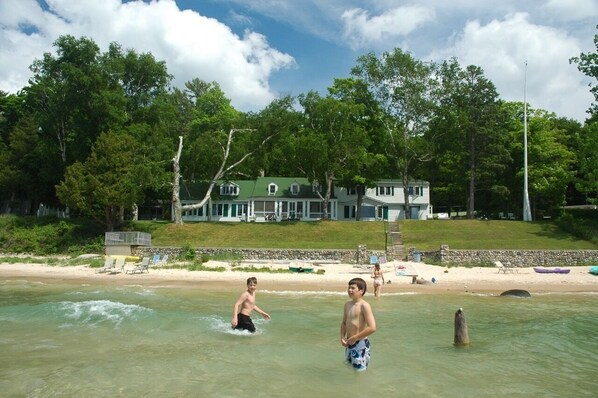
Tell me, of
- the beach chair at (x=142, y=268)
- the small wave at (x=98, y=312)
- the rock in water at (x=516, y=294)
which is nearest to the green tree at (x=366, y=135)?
the beach chair at (x=142, y=268)

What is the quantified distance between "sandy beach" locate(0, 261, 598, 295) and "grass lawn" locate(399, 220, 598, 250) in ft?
18.7

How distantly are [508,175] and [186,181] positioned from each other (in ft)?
119

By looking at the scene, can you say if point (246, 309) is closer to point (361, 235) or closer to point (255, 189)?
point (361, 235)

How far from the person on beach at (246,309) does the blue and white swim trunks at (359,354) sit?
137 inches

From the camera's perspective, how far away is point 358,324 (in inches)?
308

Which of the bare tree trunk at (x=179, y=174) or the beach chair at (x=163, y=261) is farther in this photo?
the bare tree trunk at (x=179, y=174)

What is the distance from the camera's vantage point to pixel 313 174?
4800 cm

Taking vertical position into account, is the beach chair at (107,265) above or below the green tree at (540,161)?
below

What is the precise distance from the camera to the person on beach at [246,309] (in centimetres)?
1156

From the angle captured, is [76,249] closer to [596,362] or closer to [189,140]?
[189,140]

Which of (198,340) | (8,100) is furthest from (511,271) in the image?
(8,100)

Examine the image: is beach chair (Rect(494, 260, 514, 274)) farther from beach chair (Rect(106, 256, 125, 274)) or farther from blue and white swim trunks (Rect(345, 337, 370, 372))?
blue and white swim trunks (Rect(345, 337, 370, 372))

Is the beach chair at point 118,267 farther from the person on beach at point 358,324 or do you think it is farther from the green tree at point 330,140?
the person on beach at point 358,324

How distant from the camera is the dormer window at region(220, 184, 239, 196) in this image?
5662cm
